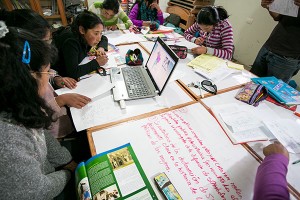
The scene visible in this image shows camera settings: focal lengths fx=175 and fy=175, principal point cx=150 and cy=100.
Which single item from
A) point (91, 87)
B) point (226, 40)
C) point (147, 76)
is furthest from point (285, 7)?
point (91, 87)

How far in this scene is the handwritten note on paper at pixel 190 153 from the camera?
2.04ft

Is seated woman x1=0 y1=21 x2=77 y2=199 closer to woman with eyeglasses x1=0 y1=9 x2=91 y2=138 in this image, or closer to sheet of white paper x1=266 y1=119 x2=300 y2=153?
woman with eyeglasses x1=0 y1=9 x2=91 y2=138

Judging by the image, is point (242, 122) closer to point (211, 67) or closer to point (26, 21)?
point (211, 67)

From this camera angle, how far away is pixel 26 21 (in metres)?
1.04

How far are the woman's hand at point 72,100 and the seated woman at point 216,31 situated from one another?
1078 mm

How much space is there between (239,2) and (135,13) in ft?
5.62

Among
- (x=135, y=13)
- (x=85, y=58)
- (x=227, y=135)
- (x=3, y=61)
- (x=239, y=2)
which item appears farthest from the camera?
(x=239, y=2)

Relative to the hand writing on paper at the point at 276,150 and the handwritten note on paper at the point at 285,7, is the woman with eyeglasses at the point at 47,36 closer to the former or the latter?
the hand writing on paper at the point at 276,150

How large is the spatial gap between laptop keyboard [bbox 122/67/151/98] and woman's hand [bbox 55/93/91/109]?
24cm

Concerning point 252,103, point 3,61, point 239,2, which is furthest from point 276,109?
point 239,2

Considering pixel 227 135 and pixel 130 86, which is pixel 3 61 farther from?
pixel 227 135

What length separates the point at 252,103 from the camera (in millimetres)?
1036

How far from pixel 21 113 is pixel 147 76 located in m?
0.74

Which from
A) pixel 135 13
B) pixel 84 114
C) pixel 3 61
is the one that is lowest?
pixel 84 114
